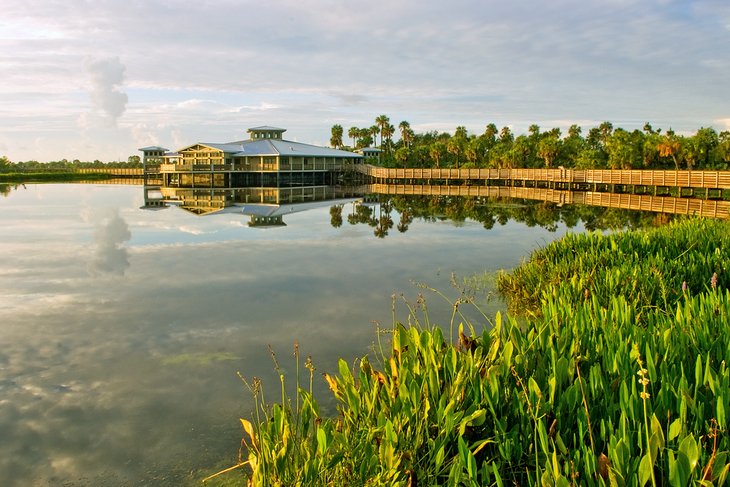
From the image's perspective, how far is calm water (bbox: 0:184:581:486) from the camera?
6961 mm

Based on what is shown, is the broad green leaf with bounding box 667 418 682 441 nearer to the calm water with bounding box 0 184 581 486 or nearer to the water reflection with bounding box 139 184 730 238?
the calm water with bounding box 0 184 581 486

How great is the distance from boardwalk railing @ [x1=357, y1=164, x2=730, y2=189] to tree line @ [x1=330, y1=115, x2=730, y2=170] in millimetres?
8784

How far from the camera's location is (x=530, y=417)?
4.69 meters

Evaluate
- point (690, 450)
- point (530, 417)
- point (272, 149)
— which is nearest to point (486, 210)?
point (530, 417)

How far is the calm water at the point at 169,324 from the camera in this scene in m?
6.96

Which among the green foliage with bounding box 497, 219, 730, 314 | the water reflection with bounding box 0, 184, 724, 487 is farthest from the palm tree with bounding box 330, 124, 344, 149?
the green foliage with bounding box 497, 219, 730, 314

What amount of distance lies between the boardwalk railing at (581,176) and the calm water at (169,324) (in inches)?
896

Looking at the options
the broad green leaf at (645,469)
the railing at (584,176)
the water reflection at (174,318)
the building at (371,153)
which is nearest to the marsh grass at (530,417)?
the broad green leaf at (645,469)

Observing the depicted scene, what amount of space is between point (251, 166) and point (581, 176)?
38.4 meters

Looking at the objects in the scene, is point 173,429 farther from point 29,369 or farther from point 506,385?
point 506,385

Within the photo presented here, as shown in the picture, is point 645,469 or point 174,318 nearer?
point 645,469

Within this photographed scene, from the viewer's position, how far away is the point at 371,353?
32.9ft

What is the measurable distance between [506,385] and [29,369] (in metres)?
7.81

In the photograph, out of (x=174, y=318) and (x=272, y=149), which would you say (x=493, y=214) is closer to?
(x=174, y=318)
